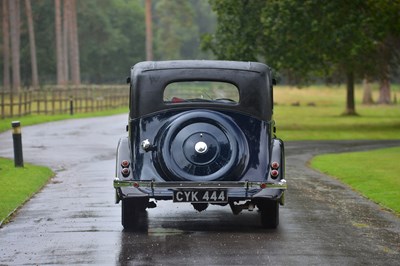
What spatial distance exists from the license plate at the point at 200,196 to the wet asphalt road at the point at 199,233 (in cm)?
42

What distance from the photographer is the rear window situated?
13.9 m

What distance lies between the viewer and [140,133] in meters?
13.4

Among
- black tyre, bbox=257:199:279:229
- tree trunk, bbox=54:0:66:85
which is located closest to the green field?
black tyre, bbox=257:199:279:229

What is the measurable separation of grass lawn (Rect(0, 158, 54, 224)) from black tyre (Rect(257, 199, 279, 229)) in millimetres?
3540

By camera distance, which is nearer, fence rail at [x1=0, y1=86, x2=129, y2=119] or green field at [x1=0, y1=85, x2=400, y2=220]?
green field at [x1=0, y1=85, x2=400, y2=220]

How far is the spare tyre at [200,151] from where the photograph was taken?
13.0 metres

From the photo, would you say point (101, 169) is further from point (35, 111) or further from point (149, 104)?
point (35, 111)

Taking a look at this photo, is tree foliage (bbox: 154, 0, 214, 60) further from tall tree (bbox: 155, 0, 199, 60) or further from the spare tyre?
the spare tyre

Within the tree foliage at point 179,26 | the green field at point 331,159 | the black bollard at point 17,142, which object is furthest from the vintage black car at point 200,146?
the tree foliage at point 179,26

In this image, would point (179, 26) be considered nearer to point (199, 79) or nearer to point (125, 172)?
point (199, 79)

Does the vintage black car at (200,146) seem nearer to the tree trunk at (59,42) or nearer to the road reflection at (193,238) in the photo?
the road reflection at (193,238)

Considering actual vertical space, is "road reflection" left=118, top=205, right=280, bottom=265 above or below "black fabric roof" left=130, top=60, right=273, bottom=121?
below

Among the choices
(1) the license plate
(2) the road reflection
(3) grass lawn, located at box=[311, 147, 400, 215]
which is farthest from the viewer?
(3) grass lawn, located at box=[311, 147, 400, 215]

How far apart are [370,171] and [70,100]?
136 feet
